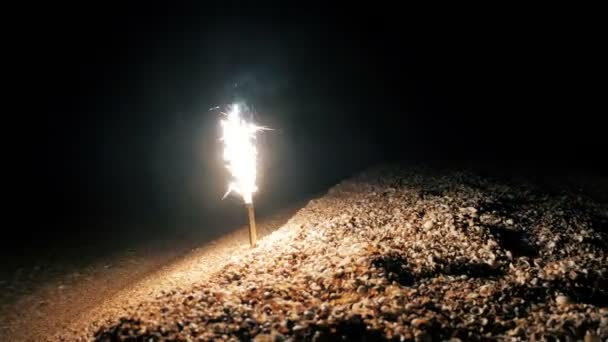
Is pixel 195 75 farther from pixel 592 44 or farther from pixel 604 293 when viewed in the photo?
pixel 604 293

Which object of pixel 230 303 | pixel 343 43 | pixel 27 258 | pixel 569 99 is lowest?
pixel 27 258

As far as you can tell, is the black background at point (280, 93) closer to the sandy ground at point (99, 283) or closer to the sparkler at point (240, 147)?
the sandy ground at point (99, 283)

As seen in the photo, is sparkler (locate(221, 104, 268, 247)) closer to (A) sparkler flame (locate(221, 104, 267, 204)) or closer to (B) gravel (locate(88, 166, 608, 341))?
(A) sparkler flame (locate(221, 104, 267, 204))

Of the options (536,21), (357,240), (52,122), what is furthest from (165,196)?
(536,21)

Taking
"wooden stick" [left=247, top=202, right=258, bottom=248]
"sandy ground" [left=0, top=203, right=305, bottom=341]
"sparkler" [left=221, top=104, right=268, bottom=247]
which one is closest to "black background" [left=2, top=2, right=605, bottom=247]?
"sandy ground" [left=0, top=203, right=305, bottom=341]

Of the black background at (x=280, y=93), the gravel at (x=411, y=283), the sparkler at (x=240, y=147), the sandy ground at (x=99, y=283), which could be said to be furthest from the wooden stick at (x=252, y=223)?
the black background at (x=280, y=93)

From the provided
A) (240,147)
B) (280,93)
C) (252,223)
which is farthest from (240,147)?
(280,93)

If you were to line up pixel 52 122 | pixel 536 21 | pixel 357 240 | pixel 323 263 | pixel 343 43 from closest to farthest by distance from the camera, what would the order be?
pixel 323 263 → pixel 357 240 → pixel 52 122 → pixel 536 21 → pixel 343 43
